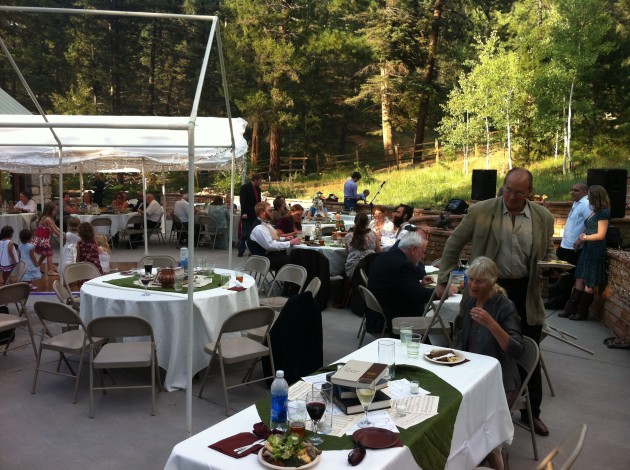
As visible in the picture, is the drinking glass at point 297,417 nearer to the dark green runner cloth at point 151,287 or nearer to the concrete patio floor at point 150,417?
the concrete patio floor at point 150,417

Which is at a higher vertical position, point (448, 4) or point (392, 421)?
point (448, 4)

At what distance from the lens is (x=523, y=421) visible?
421 cm

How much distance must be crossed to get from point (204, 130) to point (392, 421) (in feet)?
19.4

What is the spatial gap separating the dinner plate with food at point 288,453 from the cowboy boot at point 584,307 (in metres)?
6.13

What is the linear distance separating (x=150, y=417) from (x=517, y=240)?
10.1 ft

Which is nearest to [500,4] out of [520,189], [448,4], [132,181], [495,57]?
[448,4]

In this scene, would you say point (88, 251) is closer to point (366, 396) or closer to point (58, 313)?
point (58, 313)

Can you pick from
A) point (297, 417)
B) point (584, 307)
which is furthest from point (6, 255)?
point (584, 307)

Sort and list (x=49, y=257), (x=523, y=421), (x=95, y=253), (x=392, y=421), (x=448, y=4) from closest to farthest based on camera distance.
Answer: (x=392, y=421)
(x=523, y=421)
(x=95, y=253)
(x=49, y=257)
(x=448, y=4)

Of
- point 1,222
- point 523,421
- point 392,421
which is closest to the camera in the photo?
point 392,421

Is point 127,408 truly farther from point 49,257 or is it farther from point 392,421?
point 49,257

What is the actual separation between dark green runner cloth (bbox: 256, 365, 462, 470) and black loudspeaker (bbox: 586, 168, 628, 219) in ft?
29.3

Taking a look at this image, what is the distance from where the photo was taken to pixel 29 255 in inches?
345

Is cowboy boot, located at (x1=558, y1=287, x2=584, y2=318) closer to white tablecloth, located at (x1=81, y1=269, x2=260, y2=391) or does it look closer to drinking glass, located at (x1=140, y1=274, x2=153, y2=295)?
white tablecloth, located at (x1=81, y1=269, x2=260, y2=391)
